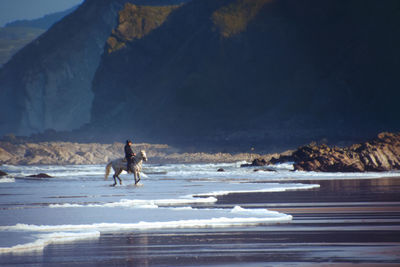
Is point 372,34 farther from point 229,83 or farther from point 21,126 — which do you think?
point 21,126

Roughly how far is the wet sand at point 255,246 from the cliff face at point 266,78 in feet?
309

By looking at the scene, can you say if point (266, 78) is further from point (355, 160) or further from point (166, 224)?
point (166, 224)

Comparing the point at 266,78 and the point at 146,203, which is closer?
the point at 146,203

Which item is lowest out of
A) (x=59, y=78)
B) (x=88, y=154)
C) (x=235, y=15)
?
(x=88, y=154)

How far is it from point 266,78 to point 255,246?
118576 mm

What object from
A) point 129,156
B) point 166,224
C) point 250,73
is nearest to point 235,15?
point 250,73

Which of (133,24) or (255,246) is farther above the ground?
(133,24)

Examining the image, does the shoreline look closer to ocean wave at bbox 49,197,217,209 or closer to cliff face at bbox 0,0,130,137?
cliff face at bbox 0,0,130,137

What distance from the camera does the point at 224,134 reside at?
116m

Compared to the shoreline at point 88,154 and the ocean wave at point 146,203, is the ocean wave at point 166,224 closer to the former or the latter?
the ocean wave at point 146,203

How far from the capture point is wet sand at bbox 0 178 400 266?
8.85 m

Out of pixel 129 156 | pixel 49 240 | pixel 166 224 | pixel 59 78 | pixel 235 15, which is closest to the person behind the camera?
pixel 49 240

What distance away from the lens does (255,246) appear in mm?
10055

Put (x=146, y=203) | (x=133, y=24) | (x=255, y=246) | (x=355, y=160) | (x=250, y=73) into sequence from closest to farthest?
(x=255, y=246), (x=146, y=203), (x=355, y=160), (x=250, y=73), (x=133, y=24)
